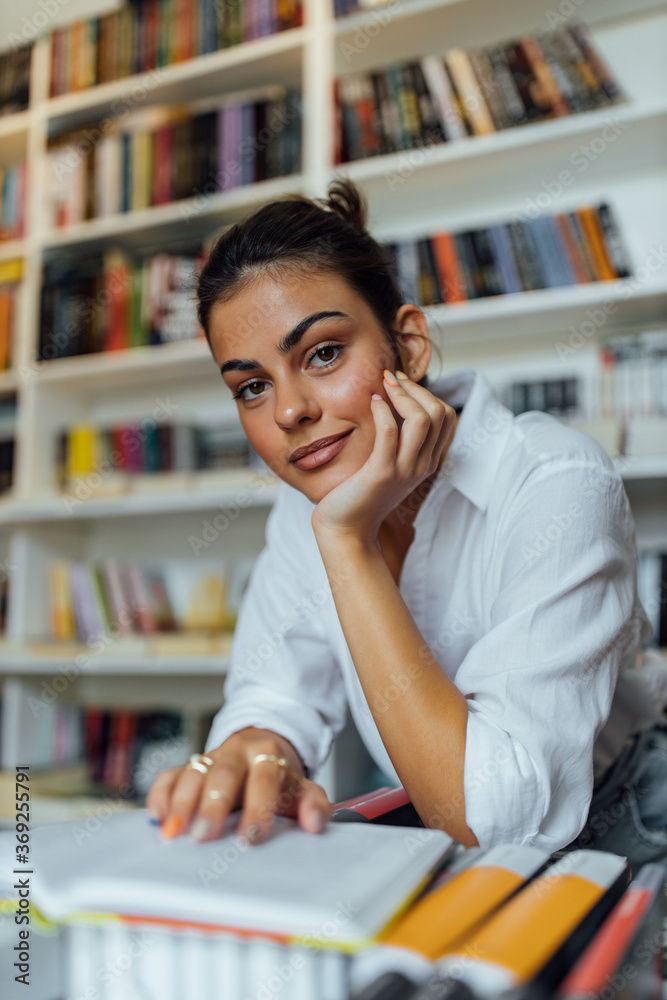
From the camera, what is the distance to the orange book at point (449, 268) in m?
1.79

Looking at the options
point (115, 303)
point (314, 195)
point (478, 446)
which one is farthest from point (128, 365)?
point (478, 446)

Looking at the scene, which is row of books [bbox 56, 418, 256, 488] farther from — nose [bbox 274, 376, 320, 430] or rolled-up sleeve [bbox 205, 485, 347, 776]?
nose [bbox 274, 376, 320, 430]

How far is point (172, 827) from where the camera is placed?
1.59ft

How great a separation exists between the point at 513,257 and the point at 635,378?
382 mm

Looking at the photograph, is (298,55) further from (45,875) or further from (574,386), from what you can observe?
(45,875)

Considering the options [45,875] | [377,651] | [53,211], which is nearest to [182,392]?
[53,211]

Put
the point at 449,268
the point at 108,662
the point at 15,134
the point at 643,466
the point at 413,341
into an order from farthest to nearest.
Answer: the point at 15,134, the point at 108,662, the point at 449,268, the point at 643,466, the point at 413,341

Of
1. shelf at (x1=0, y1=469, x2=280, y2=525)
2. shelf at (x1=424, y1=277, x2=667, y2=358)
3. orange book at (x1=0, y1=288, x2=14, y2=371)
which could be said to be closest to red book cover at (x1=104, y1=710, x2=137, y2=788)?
shelf at (x1=0, y1=469, x2=280, y2=525)

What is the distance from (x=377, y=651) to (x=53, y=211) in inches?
81.1

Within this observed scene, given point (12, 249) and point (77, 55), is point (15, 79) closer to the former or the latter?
point (77, 55)

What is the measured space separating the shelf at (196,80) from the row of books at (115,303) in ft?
1.35

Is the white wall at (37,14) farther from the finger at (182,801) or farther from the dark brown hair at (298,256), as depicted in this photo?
the finger at (182,801)

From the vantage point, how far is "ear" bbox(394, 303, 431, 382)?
1055mm

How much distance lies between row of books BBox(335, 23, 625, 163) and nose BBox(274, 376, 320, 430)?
1.18 m
